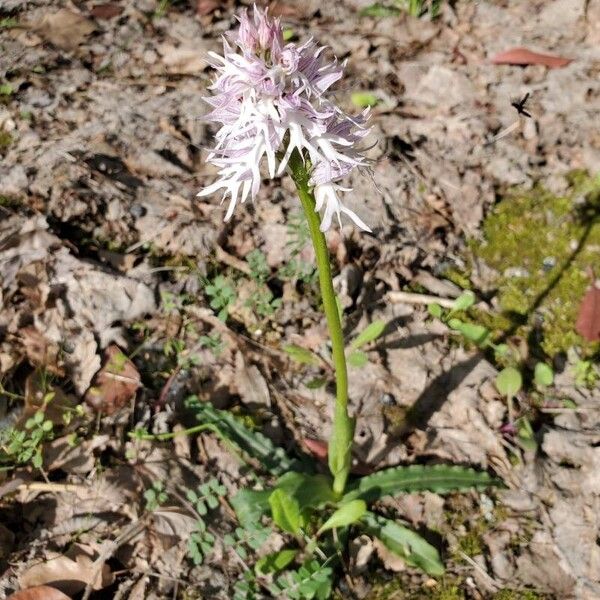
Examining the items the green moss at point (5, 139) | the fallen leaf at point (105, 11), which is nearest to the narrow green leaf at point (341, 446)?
the green moss at point (5, 139)

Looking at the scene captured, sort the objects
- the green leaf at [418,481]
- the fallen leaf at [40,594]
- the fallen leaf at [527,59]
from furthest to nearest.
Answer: the fallen leaf at [527,59]
the green leaf at [418,481]
the fallen leaf at [40,594]

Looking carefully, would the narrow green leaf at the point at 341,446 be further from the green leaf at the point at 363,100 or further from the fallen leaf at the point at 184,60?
the fallen leaf at the point at 184,60

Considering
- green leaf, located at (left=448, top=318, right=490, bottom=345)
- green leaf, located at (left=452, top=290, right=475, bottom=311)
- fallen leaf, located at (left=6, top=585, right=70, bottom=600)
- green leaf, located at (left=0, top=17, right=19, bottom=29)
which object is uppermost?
green leaf, located at (left=0, top=17, right=19, bottom=29)

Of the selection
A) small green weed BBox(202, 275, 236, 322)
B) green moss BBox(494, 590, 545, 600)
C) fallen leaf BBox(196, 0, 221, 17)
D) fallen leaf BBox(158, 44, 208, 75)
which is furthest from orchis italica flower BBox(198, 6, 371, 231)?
fallen leaf BBox(196, 0, 221, 17)

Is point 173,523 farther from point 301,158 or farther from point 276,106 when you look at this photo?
point 276,106

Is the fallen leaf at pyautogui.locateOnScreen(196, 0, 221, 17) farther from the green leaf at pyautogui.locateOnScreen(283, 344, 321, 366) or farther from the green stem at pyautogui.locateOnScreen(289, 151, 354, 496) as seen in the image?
the green stem at pyautogui.locateOnScreen(289, 151, 354, 496)

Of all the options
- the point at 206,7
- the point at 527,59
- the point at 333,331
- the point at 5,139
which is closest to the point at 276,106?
the point at 333,331
